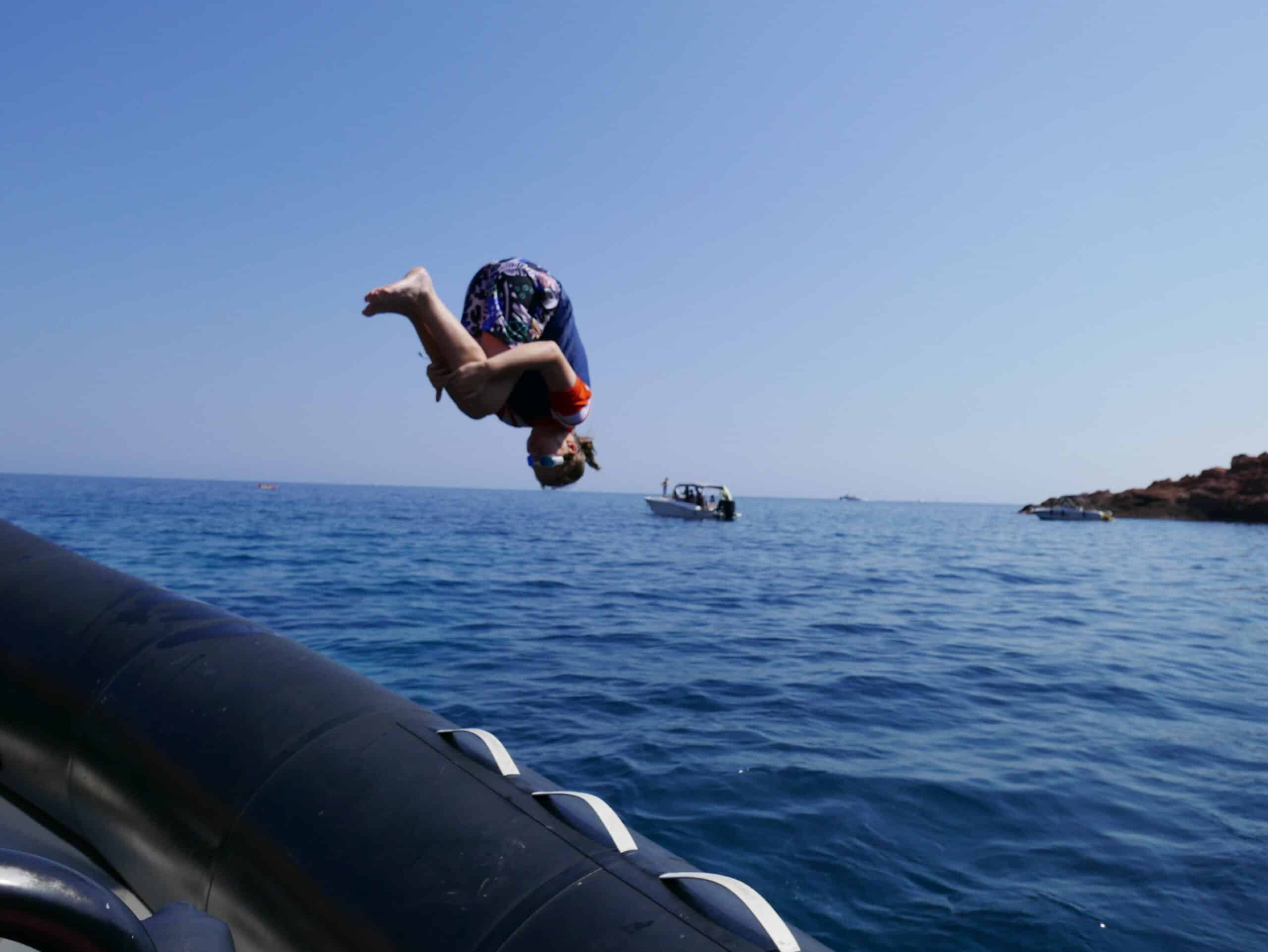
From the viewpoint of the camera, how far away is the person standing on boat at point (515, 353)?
6.93ft

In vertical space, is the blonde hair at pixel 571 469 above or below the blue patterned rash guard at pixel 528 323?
below

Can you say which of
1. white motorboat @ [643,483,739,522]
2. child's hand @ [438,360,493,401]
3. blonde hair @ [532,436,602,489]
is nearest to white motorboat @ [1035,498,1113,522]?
white motorboat @ [643,483,739,522]

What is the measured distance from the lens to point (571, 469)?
2637 millimetres

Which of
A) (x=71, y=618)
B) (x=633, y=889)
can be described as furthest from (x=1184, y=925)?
(x=71, y=618)

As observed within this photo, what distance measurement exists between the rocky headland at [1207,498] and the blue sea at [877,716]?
63319 millimetres

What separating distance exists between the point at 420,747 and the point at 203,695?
3.73 feet

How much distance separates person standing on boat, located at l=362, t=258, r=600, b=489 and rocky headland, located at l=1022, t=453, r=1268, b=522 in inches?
3362

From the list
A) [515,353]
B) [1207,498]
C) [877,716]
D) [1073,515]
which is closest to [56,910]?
[515,353]

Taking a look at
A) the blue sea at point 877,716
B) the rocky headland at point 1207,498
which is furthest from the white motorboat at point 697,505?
the rocky headland at point 1207,498

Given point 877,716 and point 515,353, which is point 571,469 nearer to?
point 515,353

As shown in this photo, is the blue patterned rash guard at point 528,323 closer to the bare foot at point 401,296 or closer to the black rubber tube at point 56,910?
the bare foot at point 401,296

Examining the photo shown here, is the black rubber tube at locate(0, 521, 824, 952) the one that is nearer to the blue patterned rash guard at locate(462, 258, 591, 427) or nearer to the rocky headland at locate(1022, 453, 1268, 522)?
the blue patterned rash guard at locate(462, 258, 591, 427)

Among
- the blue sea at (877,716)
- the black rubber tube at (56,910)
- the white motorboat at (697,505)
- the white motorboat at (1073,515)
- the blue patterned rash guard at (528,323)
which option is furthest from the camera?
the white motorboat at (1073,515)

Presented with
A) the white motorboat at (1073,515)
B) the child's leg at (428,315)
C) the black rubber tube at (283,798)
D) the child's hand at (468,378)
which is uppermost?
the child's leg at (428,315)
